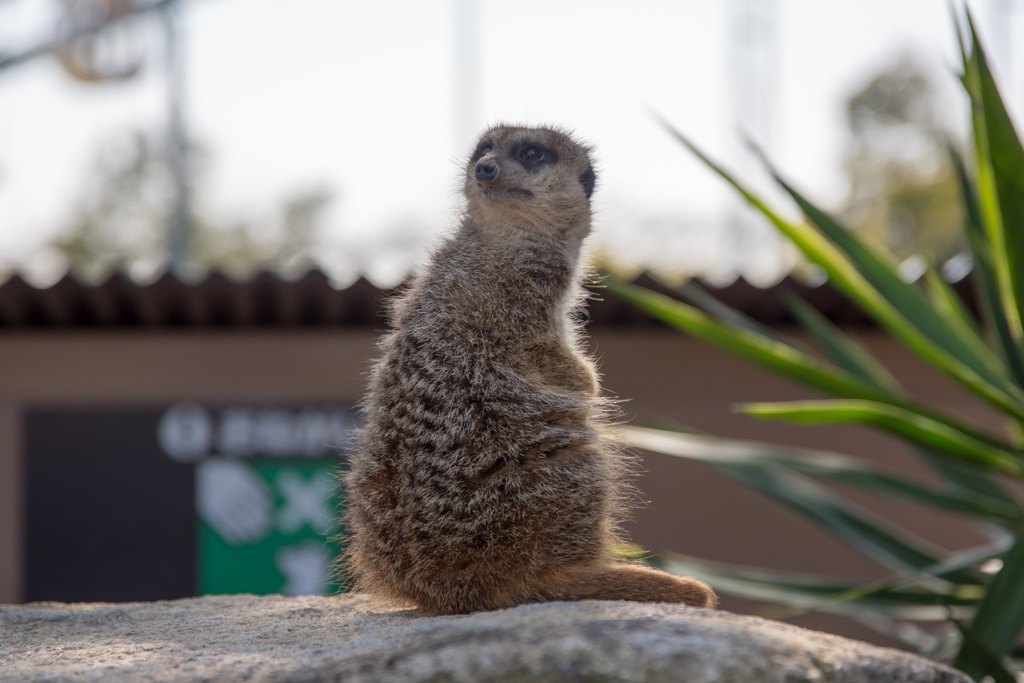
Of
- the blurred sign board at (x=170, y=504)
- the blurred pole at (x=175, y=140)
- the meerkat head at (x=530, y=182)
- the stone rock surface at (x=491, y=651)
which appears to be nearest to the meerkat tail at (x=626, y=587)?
the stone rock surface at (x=491, y=651)

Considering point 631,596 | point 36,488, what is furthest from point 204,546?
point 631,596

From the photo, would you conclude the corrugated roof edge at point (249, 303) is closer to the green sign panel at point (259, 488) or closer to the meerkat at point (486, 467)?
the green sign panel at point (259, 488)

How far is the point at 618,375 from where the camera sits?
19.5 ft

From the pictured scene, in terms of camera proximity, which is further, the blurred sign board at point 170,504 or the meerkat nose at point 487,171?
the blurred sign board at point 170,504

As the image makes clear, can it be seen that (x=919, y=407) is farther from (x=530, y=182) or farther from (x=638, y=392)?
(x=638, y=392)

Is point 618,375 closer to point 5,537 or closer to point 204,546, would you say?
point 204,546

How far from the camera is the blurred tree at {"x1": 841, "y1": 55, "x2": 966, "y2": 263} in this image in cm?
2495

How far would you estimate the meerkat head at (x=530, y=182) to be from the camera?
2.32 meters

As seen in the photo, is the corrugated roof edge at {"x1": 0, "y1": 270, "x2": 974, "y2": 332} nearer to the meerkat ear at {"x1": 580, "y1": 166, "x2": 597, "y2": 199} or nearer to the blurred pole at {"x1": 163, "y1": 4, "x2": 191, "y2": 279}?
the meerkat ear at {"x1": 580, "y1": 166, "x2": 597, "y2": 199}

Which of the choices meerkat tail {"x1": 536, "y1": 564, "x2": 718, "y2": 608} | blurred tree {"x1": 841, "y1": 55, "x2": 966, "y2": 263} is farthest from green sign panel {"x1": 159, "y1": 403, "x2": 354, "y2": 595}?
blurred tree {"x1": 841, "y1": 55, "x2": 966, "y2": 263}

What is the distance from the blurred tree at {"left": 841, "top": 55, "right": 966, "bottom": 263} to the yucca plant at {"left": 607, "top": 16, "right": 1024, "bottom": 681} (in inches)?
819

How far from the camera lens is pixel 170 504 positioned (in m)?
5.64

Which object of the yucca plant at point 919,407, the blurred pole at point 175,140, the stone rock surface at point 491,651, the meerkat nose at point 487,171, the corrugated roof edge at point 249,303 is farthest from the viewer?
the blurred pole at point 175,140

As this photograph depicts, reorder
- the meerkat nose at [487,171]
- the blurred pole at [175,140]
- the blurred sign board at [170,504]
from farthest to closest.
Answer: the blurred pole at [175,140]
the blurred sign board at [170,504]
the meerkat nose at [487,171]
